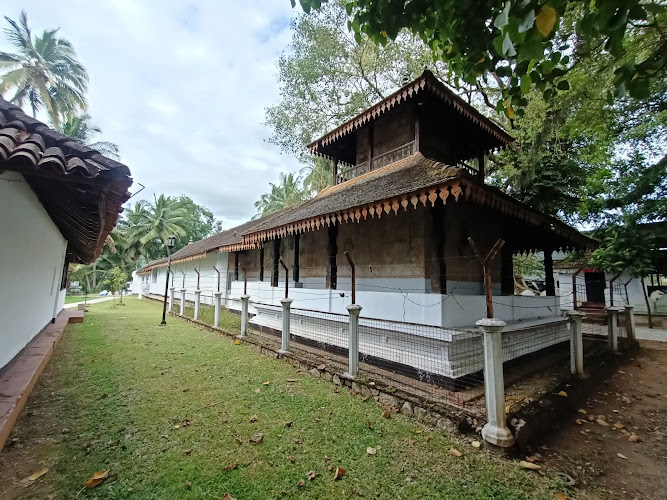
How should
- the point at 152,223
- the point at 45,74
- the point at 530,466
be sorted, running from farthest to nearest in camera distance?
the point at 152,223 < the point at 45,74 < the point at 530,466

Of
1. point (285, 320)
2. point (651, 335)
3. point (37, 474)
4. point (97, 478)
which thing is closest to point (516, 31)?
point (97, 478)

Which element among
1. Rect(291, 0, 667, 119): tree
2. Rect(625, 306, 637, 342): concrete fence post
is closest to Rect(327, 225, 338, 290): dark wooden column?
Rect(291, 0, 667, 119): tree

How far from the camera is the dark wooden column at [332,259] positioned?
7.92 m

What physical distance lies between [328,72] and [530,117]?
996 centimetres

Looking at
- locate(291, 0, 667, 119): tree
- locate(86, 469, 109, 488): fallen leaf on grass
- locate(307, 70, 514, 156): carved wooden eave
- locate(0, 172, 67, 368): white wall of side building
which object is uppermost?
locate(307, 70, 514, 156): carved wooden eave

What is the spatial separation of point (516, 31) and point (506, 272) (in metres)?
8.11

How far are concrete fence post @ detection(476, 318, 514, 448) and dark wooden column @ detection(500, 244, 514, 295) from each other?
5899 mm

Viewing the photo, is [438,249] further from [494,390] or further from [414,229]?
[494,390]

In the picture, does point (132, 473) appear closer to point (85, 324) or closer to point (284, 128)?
point (85, 324)

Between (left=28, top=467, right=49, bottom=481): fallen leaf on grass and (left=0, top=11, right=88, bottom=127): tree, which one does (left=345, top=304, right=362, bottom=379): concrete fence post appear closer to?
(left=28, top=467, right=49, bottom=481): fallen leaf on grass

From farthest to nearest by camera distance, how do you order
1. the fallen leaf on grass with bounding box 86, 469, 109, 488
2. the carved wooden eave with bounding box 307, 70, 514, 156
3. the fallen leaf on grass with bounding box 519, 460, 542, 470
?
the carved wooden eave with bounding box 307, 70, 514, 156
the fallen leaf on grass with bounding box 519, 460, 542, 470
the fallen leaf on grass with bounding box 86, 469, 109, 488

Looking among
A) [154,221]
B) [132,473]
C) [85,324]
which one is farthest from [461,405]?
[154,221]

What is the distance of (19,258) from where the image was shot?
4422 mm

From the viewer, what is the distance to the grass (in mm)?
2596
